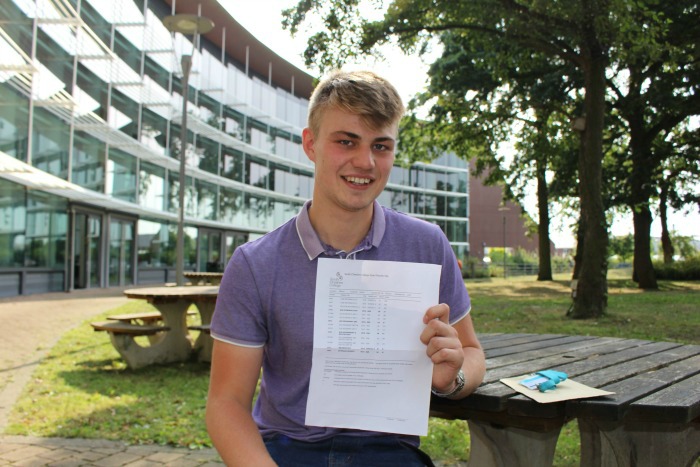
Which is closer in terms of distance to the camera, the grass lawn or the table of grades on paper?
the table of grades on paper

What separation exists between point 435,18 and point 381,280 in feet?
39.7

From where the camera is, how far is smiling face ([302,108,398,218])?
1851 mm

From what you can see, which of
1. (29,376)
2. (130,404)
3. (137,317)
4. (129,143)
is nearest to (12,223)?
(129,143)

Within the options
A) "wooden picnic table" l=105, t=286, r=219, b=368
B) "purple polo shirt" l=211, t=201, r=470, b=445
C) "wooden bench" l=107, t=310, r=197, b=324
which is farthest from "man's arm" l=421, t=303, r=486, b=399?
"wooden bench" l=107, t=310, r=197, b=324

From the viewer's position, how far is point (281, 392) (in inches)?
71.4

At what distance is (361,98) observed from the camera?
1.81m

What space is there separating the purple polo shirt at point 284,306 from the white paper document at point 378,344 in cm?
10

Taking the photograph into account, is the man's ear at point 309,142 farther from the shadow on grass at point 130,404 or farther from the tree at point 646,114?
the tree at point 646,114

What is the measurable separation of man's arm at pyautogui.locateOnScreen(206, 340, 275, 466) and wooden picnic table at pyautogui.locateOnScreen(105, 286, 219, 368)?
555cm

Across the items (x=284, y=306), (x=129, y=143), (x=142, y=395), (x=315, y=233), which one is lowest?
(x=142, y=395)

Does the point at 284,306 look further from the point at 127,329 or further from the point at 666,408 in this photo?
the point at 127,329

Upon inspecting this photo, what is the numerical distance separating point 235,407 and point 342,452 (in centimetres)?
33

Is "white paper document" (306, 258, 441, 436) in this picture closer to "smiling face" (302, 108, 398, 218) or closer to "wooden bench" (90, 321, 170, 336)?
"smiling face" (302, 108, 398, 218)

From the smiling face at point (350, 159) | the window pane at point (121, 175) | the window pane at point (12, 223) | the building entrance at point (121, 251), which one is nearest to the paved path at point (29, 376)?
the window pane at point (12, 223)
